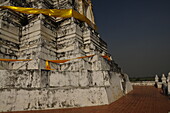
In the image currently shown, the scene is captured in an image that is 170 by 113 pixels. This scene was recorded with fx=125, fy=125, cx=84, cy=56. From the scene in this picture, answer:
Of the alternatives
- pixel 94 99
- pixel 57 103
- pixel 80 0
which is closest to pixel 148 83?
pixel 80 0

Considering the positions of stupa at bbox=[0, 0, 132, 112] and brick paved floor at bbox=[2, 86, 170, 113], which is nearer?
brick paved floor at bbox=[2, 86, 170, 113]

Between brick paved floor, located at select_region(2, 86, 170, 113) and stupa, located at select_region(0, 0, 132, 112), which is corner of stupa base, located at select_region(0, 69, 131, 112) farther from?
brick paved floor, located at select_region(2, 86, 170, 113)

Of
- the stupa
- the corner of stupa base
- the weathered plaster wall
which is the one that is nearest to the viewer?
the weathered plaster wall

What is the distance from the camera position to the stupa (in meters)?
7.12

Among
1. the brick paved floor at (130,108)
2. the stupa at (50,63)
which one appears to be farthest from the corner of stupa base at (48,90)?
the brick paved floor at (130,108)

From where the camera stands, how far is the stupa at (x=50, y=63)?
7.12 m

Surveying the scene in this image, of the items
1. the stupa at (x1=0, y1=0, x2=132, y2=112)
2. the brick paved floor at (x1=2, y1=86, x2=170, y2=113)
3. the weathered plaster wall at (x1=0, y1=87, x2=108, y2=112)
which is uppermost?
the stupa at (x1=0, y1=0, x2=132, y2=112)

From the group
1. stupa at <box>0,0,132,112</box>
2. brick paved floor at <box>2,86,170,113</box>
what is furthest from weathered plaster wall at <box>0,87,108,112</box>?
brick paved floor at <box>2,86,170,113</box>

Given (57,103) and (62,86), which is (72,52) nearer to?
(62,86)

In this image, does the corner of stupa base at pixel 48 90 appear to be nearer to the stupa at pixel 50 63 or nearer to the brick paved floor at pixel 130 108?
the stupa at pixel 50 63

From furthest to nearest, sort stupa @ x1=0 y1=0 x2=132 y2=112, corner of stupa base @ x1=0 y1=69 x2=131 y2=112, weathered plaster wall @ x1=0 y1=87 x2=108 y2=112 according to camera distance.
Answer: stupa @ x1=0 y1=0 x2=132 y2=112 < corner of stupa base @ x1=0 y1=69 x2=131 y2=112 < weathered plaster wall @ x1=0 y1=87 x2=108 y2=112

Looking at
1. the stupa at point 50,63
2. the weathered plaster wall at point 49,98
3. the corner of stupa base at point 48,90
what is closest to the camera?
the weathered plaster wall at point 49,98

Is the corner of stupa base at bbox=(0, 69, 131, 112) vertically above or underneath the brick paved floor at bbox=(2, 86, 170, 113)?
above

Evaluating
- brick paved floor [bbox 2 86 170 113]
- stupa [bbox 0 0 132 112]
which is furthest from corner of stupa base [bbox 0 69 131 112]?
brick paved floor [bbox 2 86 170 113]
